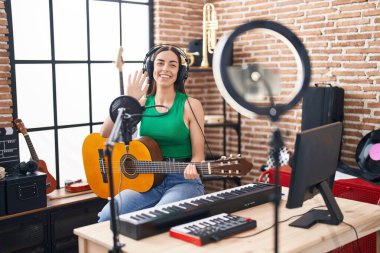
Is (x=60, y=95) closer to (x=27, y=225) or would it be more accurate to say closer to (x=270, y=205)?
(x=27, y=225)

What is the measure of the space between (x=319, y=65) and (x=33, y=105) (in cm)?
259

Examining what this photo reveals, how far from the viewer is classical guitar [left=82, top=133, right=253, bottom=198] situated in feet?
8.23

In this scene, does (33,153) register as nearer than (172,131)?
No

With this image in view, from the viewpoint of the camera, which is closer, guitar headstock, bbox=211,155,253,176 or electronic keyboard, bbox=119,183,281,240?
electronic keyboard, bbox=119,183,281,240

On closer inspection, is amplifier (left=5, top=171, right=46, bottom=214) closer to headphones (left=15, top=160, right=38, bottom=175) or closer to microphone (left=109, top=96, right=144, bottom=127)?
headphones (left=15, top=160, right=38, bottom=175)

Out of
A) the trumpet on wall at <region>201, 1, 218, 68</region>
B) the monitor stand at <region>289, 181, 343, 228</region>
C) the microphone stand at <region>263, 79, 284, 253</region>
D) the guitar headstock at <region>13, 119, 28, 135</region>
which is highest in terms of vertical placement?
the trumpet on wall at <region>201, 1, 218, 68</region>

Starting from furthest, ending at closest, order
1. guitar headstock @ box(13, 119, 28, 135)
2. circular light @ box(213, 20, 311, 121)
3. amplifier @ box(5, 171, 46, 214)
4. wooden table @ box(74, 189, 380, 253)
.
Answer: guitar headstock @ box(13, 119, 28, 135) < amplifier @ box(5, 171, 46, 214) < wooden table @ box(74, 189, 380, 253) < circular light @ box(213, 20, 311, 121)

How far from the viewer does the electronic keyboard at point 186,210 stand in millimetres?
1829

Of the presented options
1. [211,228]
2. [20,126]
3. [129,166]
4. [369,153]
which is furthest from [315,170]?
[20,126]

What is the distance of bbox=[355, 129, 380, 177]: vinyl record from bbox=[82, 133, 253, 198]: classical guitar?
1.48 meters

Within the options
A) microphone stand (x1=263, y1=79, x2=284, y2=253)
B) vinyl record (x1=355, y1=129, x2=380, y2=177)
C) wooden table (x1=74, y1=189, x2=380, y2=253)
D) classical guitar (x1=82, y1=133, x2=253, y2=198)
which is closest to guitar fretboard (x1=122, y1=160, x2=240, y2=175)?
classical guitar (x1=82, y1=133, x2=253, y2=198)

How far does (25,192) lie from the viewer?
3.33m

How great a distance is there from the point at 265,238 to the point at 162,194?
1.05m

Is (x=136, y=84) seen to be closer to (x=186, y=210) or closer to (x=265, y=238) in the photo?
(x=186, y=210)
